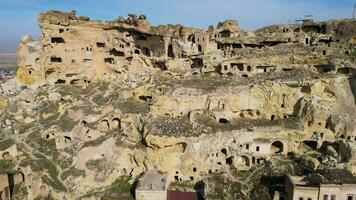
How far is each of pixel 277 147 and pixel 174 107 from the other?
11.4 meters

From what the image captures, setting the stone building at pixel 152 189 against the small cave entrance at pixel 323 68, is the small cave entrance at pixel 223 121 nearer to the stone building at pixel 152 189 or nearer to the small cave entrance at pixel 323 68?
the stone building at pixel 152 189

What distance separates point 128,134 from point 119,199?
775 centimetres

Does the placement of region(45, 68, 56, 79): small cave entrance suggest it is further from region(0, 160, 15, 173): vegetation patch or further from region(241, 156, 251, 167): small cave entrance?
region(241, 156, 251, 167): small cave entrance

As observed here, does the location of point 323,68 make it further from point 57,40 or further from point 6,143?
point 6,143

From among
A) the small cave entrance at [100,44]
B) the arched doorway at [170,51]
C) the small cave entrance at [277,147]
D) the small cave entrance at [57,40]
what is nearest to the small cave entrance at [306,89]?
the small cave entrance at [277,147]

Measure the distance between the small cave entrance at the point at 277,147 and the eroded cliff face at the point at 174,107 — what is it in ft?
0.42

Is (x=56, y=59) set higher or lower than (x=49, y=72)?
higher

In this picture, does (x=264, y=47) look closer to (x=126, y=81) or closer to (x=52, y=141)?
(x=126, y=81)

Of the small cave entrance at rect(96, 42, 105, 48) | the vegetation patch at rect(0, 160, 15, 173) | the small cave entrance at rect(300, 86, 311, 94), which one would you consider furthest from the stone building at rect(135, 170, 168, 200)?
the small cave entrance at rect(96, 42, 105, 48)

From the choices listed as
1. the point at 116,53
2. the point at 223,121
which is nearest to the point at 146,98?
the point at 223,121

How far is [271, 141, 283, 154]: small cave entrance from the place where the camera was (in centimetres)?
3625

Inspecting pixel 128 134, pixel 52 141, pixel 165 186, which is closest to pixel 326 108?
pixel 165 186

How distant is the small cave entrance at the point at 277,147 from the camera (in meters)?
36.2

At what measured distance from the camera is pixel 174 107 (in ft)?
128
